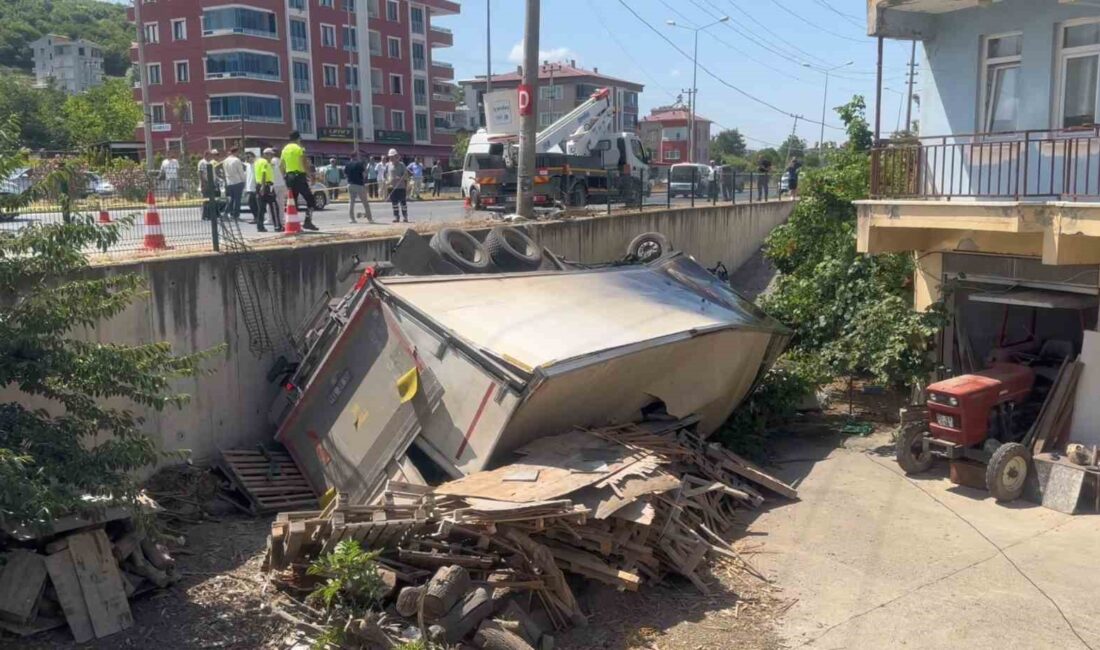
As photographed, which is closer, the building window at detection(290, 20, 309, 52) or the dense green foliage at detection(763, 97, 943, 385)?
the dense green foliage at detection(763, 97, 943, 385)

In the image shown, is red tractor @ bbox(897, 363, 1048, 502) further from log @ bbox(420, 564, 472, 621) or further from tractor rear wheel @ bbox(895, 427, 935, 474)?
log @ bbox(420, 564, 472, 621)

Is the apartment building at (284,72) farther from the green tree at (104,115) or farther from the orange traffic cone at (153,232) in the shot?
the orange traffic cone at (153,232)

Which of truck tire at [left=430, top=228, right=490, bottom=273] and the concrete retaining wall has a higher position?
truck tire at [left=430, top=228, right=490, bottom=273]

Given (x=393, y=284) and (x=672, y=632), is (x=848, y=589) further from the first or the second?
(x=393, y=284)

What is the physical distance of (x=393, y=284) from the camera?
9.09 m

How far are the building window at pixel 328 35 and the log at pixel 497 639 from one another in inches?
2477

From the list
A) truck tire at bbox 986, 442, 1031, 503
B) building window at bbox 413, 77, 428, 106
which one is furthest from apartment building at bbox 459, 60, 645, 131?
truck tire at bbox 986, 442, 1031, 503

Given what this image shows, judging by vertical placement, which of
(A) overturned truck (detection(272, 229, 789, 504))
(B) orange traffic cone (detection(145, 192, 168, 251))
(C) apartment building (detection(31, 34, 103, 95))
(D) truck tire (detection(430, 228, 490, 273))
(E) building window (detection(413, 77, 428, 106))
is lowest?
(A) overturned truck (detection(272, 229, 789, 504))

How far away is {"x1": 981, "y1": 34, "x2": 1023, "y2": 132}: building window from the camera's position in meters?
11.8

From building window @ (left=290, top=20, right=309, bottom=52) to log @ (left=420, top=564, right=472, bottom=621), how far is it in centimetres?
6104

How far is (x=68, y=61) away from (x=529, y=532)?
131642 millimetres

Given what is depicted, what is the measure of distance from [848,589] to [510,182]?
19.5m

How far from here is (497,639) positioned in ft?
19.8

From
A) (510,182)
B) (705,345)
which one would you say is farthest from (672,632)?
(510,182)
